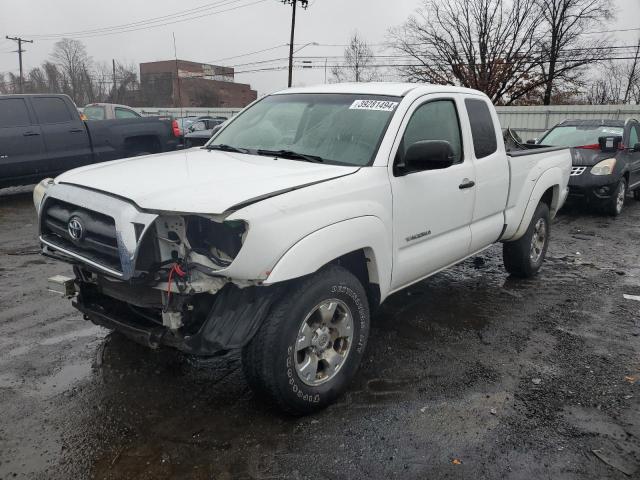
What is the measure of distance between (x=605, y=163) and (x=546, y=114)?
47.6ft

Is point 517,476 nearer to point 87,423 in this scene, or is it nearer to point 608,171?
point 87,423

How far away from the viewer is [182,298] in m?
2.81

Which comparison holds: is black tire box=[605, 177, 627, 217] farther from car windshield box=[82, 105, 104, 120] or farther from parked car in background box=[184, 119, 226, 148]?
car windshield box=[82, 105, 104, 120]

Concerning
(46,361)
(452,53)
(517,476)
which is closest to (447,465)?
(517,476)

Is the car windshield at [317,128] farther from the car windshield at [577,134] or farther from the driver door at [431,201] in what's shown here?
the car windshield at [577,134]

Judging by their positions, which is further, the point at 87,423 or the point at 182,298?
the point at 87,423

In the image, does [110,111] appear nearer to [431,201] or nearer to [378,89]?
[378,89]

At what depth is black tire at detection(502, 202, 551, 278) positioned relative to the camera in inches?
221

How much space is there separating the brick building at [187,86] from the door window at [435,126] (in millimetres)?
64969

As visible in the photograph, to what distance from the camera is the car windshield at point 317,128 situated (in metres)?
3.66

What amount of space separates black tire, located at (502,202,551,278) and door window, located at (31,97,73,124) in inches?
322

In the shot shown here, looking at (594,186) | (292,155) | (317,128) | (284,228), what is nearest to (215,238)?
(284,228)

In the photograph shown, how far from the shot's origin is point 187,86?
2726 inches

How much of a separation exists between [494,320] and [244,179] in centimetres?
284
